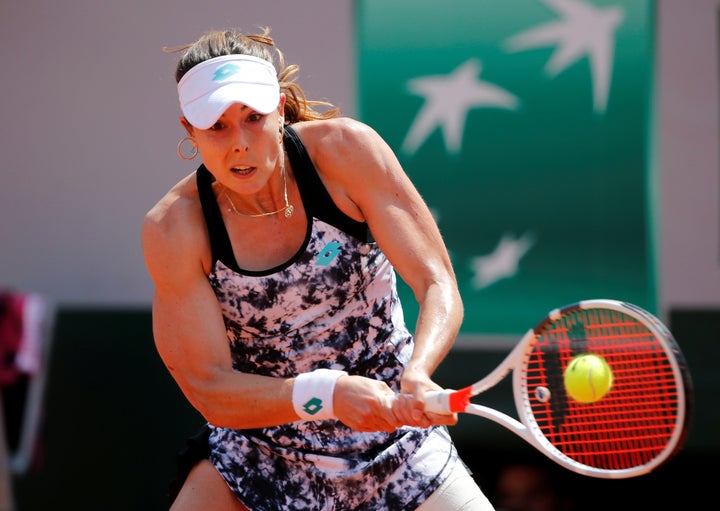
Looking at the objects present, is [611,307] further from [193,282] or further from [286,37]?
[286,37]

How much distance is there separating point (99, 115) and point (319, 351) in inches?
143

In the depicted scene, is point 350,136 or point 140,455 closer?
point 350,136

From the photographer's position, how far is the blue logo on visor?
2.89 metres

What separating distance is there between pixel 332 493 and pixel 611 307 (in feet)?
2.71

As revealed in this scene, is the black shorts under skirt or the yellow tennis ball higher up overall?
the yellow tennis ball

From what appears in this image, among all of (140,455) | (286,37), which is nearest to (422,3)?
(286,37)

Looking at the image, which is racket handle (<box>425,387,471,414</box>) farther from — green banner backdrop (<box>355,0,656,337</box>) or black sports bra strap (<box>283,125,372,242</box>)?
green banner backdrop (<box>355,0,656,337</box>)

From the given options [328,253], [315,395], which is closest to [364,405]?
[315,395]

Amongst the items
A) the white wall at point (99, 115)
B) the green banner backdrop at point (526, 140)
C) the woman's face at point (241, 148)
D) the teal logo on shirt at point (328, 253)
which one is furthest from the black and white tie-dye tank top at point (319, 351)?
the white wall at point (99, 115)

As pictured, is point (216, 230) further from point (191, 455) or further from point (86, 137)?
point (86, 137)

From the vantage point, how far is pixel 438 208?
5.80 meters

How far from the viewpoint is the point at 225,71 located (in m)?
2.91

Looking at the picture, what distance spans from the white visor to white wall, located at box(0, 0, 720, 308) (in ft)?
9.98

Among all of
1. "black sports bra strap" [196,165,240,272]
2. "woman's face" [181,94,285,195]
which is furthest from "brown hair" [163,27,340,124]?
"black sports bra strap" [196,165,240,272]
